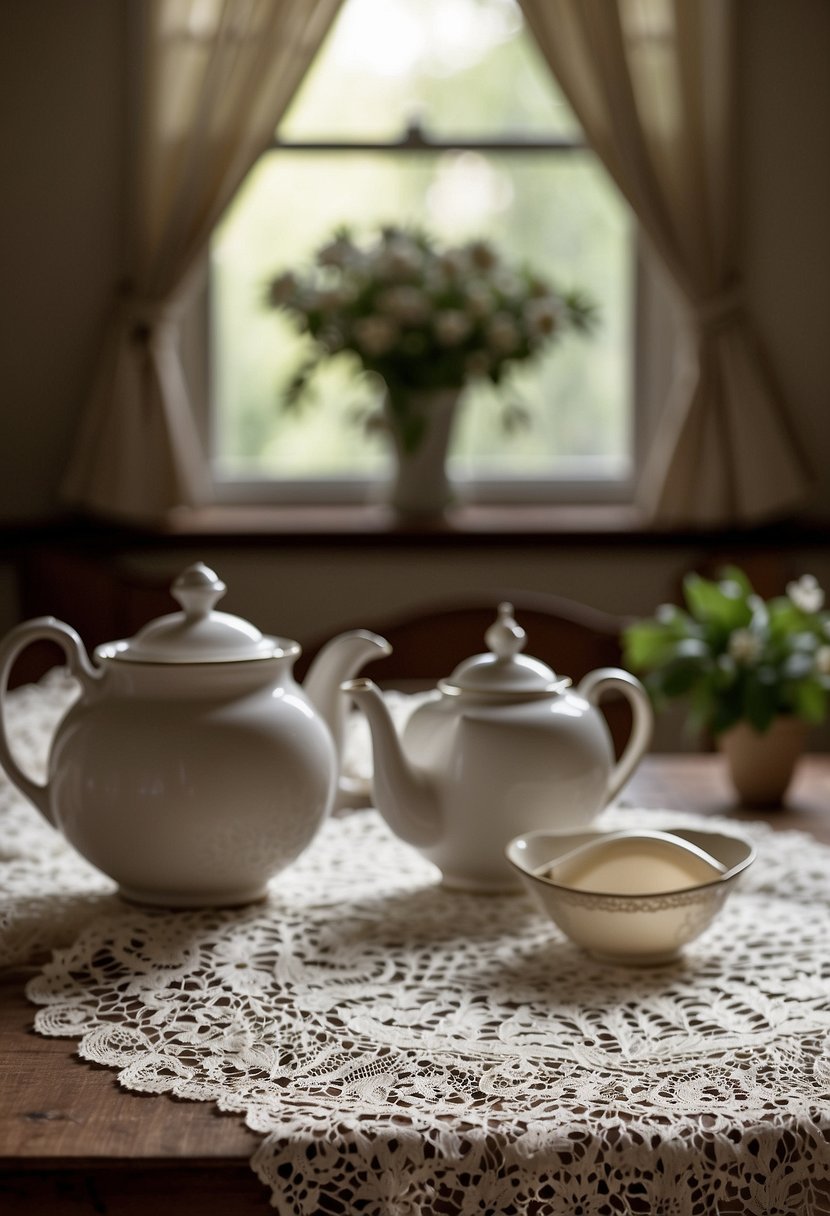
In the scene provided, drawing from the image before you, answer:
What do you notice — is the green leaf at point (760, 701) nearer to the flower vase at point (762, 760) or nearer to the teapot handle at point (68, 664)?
the flower vase at point (762, 760)

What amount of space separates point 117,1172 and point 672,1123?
28 centimetres

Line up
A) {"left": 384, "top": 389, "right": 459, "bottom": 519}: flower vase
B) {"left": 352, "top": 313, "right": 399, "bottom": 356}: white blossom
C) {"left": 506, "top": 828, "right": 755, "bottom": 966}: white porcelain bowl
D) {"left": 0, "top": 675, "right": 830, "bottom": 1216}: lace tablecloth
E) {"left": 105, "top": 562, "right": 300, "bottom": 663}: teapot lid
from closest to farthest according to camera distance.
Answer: {"left": 0, "top": 675, "right": 830, "bottom": 1216}: lace tablecloth < {"left": 506, "top": 828, "right": 755, "bottom": 966}: white porcelain bowl < {"left": 105, "top": 562, "right": 300, "bottom": 663}: teapot lid < {"left": 352, "top": 313, "right": 399, "bottom": 356}: white blossom < {"left": 384, "top": 389, "right": 459, "bottom": 519}: flower vase

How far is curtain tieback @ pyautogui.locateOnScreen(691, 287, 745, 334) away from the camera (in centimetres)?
292

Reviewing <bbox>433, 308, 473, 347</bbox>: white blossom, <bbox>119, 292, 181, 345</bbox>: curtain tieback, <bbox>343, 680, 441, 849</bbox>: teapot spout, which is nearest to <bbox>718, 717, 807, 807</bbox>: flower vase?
<bbox>343, 680, 441, 849</bbox>: teapot spout

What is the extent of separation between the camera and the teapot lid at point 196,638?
3.41ft

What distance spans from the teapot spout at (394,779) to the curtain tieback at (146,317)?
2008 mm

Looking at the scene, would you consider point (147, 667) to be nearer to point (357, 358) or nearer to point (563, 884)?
point (563, 884)

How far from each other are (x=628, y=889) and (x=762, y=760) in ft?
1.70

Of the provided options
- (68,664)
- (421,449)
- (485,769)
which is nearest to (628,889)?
(485,769)

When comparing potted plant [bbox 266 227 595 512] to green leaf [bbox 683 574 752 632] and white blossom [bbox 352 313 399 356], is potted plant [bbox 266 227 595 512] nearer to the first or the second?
white blossom [bbox 352 313 399 356]

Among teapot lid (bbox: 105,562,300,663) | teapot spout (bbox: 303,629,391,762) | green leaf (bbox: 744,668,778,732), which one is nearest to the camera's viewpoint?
teapot lid (bbox: 105,562,300,663)

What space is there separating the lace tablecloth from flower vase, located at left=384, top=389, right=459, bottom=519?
5.68 ft

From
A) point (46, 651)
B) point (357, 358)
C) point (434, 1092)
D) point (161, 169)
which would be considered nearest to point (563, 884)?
point (434, 1092)

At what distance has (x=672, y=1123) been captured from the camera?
28.8 inches
